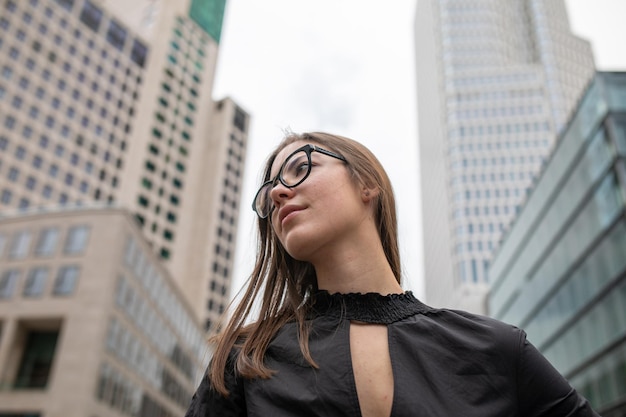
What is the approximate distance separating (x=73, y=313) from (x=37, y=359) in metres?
3.84

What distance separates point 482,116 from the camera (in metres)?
97.4

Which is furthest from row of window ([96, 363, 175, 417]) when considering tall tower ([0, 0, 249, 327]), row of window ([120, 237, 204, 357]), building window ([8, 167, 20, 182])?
building window ([8, 167, 20, 182])

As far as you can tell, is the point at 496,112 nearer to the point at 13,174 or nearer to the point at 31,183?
the point at 31,183

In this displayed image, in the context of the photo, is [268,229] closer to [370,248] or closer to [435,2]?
[370,248]

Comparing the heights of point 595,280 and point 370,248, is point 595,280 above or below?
above

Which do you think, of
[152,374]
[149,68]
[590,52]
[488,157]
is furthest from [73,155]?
[590,52]

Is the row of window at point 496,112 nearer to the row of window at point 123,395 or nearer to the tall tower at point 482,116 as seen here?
the tall tower at point 482,116

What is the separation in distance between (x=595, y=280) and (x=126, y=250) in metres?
27.6

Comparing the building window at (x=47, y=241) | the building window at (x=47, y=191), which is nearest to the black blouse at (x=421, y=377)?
the building window at (x=47, y=241)

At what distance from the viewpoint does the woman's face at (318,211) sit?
1.91 m

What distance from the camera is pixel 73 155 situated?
2450 inches

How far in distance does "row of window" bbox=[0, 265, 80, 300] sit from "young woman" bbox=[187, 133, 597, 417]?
35.2 meters

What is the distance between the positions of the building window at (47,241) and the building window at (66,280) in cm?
164

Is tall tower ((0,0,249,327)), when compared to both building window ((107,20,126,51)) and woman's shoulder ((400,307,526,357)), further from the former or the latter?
woman's shoulder ((400,307,526,357))
